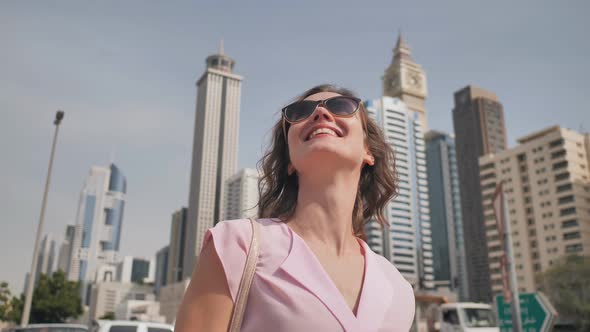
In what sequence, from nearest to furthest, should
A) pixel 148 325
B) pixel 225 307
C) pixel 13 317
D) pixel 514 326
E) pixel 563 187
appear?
pixel 225 307 < pixel 514 326 < pixel 148 325 < pixel 13 317 < pixel 563 187

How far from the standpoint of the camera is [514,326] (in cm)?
771

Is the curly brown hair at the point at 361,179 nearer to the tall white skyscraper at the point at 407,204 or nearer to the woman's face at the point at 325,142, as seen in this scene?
the woman's face at the point at 325,142

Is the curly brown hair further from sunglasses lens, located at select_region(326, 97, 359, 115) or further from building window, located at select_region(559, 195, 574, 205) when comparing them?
building window, located at select_region(559, 195, 574, 205)

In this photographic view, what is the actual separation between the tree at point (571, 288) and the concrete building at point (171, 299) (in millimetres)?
79910

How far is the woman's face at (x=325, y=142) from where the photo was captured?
178 cm

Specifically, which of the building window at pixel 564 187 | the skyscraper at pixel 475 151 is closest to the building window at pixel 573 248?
the building window at pixel 564 187

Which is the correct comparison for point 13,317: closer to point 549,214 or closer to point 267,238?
point 267,238

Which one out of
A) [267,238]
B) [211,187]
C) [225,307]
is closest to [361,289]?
[267,238]

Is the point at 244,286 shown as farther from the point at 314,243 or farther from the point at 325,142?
the point at 325,142

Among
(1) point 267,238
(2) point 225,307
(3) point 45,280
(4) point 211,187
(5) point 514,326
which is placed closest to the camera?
(2) point 225,307

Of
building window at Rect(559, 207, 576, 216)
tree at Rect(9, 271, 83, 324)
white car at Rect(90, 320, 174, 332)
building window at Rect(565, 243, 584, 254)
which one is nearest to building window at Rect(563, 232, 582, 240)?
building window at Rect(565, 243, 584, 254)

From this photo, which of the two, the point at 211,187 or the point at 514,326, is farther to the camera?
the point at 211,187

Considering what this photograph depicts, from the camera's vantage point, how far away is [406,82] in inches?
7367

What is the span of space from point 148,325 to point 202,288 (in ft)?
24.6
